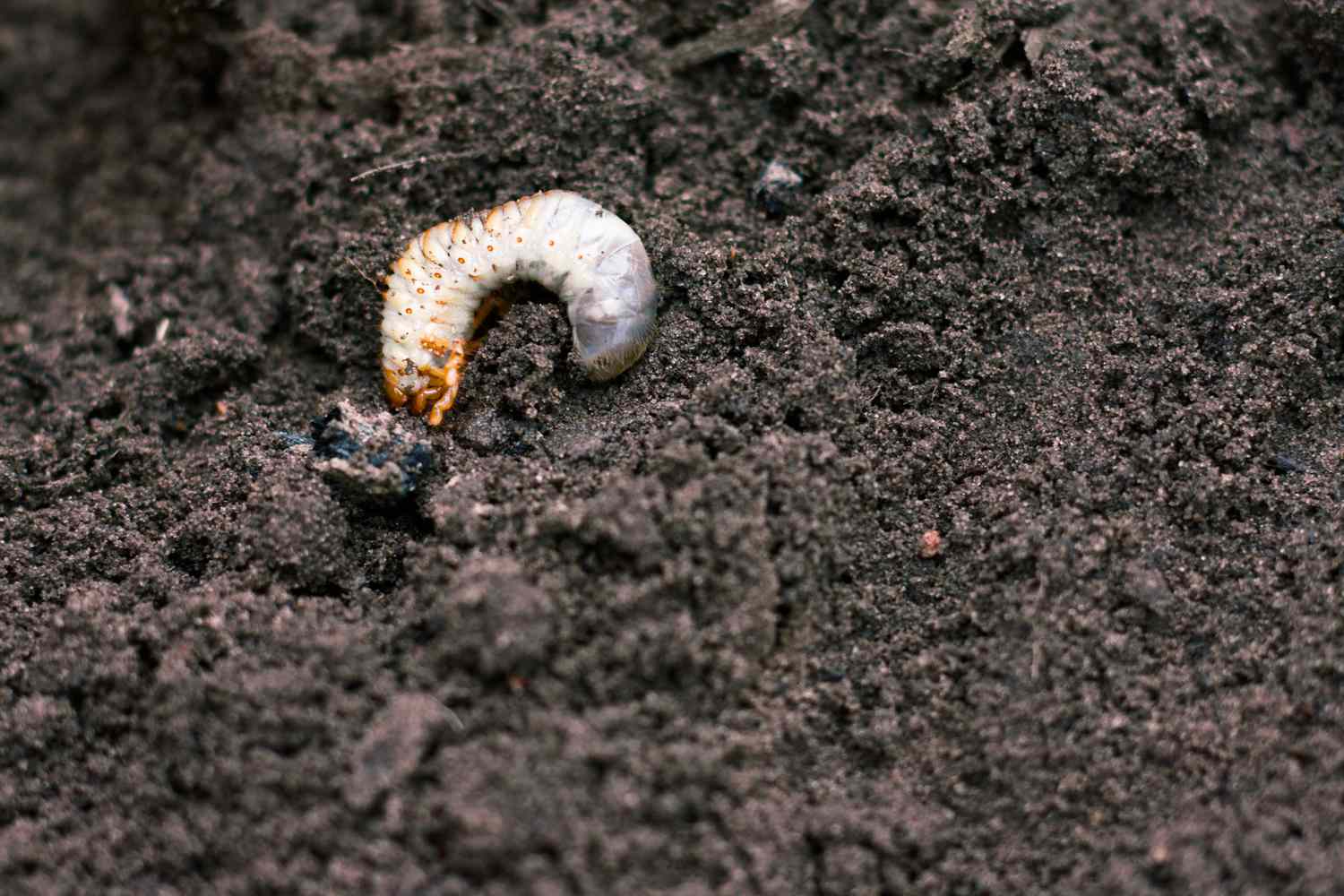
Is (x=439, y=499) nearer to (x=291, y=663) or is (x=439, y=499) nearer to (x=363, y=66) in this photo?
(x=291, y=663)

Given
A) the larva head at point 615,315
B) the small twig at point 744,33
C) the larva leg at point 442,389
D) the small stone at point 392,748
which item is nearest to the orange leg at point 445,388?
the larva leg at point 442,389

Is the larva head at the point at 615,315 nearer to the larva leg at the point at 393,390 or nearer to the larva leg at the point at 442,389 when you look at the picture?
the larva leg at the point at 442,389

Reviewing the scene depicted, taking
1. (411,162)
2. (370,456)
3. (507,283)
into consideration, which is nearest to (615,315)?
(507,283)

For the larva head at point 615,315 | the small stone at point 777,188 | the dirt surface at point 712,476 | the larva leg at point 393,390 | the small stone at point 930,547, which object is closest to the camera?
the dirt surface at point 712,476

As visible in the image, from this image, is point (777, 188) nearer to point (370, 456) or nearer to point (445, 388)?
point (445, 388)

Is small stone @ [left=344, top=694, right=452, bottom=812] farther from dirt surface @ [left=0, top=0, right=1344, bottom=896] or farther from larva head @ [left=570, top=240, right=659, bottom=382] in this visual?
larva head @ [left=570, top=240, right=659, bottom=382]

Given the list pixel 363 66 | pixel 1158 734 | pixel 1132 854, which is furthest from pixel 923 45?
pixel 1132 854

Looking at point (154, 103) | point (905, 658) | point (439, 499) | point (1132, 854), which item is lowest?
point (154, 103)

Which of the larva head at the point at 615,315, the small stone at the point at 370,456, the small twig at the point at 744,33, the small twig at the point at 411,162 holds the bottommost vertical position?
the small stone at the point at 370,456
